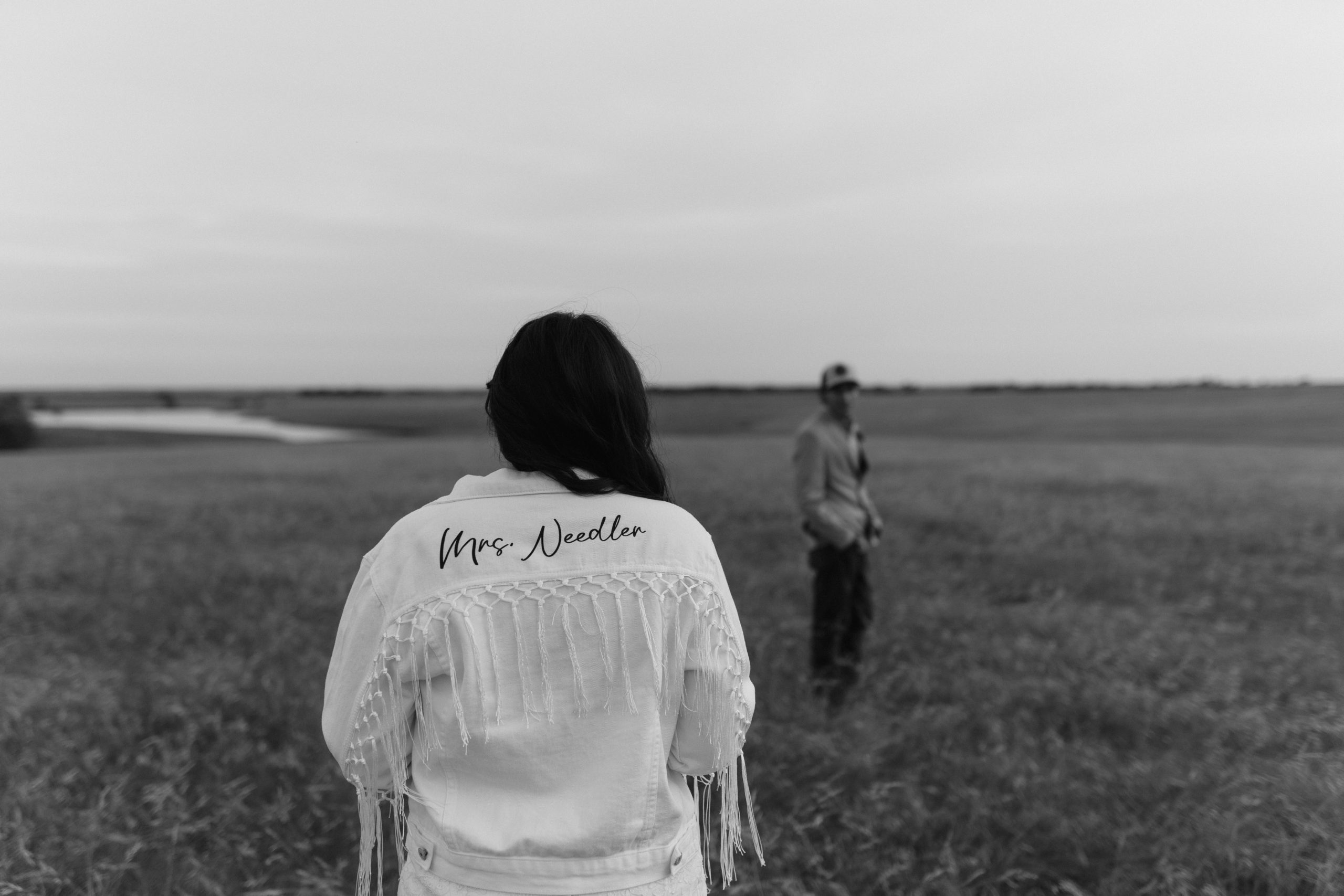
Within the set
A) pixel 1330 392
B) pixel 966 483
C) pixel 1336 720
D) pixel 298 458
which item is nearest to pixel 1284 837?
pixel 1336 720

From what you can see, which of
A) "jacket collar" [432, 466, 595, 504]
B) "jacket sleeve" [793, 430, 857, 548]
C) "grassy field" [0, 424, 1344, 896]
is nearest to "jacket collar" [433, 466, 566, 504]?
"jacket collar" [432, 466, 595, 504]

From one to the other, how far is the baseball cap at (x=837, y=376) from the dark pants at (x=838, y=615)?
1.16 metres

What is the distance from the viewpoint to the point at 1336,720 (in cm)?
579

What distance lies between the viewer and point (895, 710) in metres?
6.11

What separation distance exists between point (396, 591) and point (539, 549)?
0.32m

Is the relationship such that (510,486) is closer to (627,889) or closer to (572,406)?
(572,406)

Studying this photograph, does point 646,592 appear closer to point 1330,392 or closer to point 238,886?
point 238,886

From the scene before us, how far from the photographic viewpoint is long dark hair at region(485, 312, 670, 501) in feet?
6.11

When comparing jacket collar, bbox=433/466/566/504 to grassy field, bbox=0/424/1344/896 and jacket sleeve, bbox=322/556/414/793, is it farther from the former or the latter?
grassy field, bbox=0/424/1344/896

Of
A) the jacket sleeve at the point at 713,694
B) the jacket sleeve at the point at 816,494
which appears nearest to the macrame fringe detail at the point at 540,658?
the jacket sleeve at the point at 713,694

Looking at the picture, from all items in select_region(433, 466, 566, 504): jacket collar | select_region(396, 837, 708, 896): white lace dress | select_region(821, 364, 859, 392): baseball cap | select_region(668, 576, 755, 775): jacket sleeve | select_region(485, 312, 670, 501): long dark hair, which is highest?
select_region(821, 364, 859, 392): baseball cap

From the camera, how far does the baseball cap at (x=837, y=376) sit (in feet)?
19.8

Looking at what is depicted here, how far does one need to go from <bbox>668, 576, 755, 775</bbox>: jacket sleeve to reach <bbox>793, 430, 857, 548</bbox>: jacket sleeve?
390 cm

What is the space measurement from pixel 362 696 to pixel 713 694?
80 cm
